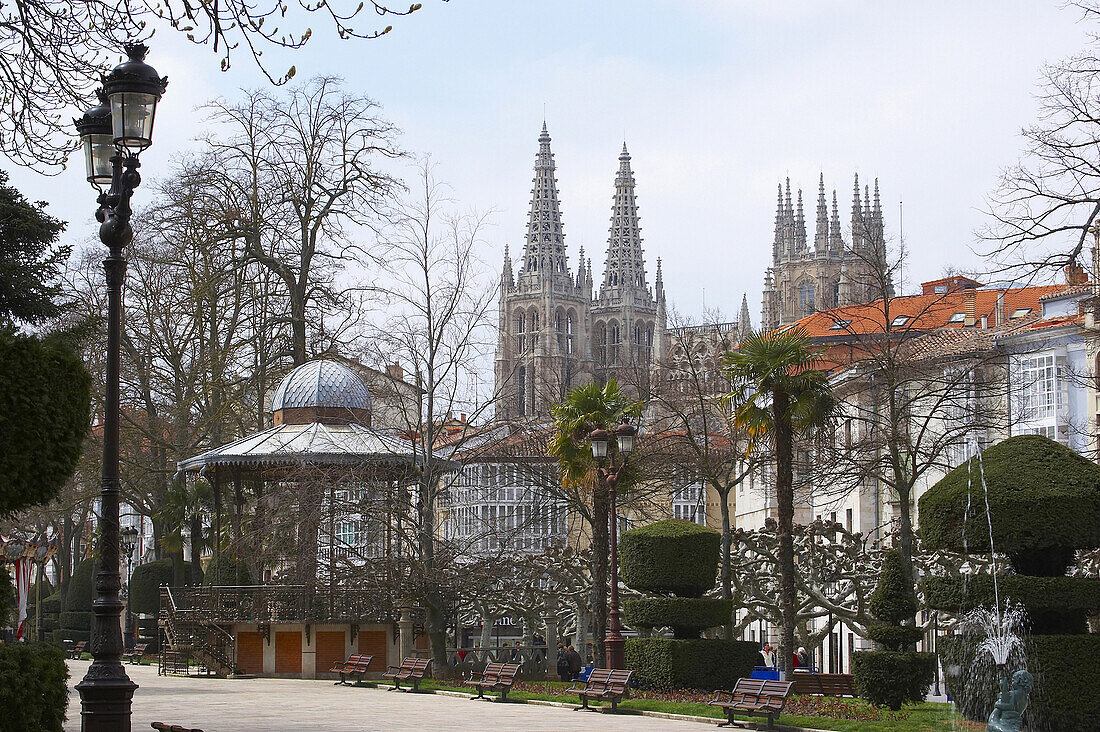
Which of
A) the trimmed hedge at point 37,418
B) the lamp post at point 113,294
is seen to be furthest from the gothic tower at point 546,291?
the trimmed hedge at point 37,418

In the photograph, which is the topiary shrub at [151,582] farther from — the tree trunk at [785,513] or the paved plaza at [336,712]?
the tree trunk at [785,513]

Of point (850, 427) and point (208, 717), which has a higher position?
point (850, 427)

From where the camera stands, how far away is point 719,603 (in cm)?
2889

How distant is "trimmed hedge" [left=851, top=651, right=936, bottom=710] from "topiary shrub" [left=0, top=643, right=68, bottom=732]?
575 inches

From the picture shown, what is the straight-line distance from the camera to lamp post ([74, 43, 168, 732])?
12414 millimetres

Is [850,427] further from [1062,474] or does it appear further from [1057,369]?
[1062,474]

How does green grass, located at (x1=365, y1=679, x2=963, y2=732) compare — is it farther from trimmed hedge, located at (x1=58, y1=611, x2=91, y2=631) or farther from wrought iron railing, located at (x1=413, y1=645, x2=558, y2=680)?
trimmed hedge, located at (x1=58, y1=611, x2=91, y2=631)

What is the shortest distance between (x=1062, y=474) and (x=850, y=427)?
36787 millimetres

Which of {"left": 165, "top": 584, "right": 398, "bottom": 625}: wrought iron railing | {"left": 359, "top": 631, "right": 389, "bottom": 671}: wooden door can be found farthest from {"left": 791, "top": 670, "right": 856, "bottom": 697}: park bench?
{"left": 359, "top": 631, "right": 389, "bottom": 671}: wooden door

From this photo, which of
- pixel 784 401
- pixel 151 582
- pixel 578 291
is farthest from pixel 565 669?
pixel 578 291

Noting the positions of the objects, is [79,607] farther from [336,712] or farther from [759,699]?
[759,699]

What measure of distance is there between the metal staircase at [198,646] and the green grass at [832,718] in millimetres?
9485

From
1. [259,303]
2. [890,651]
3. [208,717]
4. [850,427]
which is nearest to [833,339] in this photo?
[850,427]

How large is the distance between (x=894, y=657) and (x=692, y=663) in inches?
240
